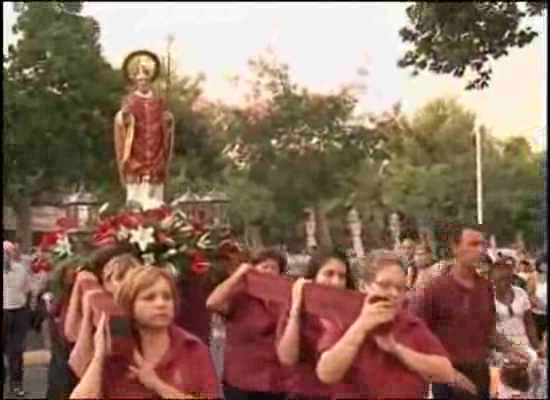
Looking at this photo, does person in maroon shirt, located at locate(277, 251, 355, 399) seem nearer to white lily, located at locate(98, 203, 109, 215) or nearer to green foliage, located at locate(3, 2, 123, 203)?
white lily, located at locate(98, 203, 109, 215)

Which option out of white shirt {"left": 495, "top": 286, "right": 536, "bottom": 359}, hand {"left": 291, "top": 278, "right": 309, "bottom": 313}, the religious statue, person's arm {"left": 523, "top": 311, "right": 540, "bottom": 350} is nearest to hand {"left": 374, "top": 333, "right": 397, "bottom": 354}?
hand {"left": 291, "top": 278, "right": 309, "bottom": 313}

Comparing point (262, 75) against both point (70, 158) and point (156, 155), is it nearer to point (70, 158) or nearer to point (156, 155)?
point (70, 158)

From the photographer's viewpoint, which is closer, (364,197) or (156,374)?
(156,374)

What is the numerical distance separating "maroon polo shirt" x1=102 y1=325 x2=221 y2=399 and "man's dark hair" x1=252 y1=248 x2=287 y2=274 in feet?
3.49

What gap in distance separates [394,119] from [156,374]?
1069 centimetres

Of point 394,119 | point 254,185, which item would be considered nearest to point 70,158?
point 254,185

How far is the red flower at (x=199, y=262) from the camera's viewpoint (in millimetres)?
3490

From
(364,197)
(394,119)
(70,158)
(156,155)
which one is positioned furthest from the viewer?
(364,197)

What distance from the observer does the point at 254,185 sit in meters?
9.69

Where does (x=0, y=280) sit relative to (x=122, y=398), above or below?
above

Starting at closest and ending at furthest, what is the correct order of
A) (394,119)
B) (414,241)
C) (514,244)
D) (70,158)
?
(414,241), (70,158), (514,244), (394,119)

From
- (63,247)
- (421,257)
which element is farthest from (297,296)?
(421,257)

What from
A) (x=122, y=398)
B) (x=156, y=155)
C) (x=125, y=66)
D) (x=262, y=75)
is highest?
(x=262, y=75)

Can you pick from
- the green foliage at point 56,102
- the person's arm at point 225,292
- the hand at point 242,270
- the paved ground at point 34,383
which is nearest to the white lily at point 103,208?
the green foliage at point 56,102
